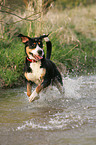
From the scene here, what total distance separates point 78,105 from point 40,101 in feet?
3.12

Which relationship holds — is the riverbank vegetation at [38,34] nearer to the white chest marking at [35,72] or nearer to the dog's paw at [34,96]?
the white chest marking at [35,72]

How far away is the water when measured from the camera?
344 centimetres

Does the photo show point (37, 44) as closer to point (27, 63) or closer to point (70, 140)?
point (27, 63)

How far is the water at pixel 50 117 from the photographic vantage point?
3441 millimetres

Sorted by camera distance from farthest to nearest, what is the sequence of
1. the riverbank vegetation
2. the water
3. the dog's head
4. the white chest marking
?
the riverbank vegetation → the white chest marking → the dog's head → the water

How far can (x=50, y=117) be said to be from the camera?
14.6 ft

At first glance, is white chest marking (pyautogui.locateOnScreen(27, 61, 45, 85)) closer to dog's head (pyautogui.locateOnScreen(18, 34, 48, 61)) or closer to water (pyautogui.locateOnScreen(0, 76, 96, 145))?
dog's head (pyautogui.locateOnScreen(18, 34, 48, 61))

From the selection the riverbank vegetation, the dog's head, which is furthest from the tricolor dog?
the riverbank vegetation

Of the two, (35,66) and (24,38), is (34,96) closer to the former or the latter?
(35,66)

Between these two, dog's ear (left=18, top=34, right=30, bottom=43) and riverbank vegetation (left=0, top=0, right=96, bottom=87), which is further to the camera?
riverbank vegetation (left=0, top=0, right=96, bottom=87)

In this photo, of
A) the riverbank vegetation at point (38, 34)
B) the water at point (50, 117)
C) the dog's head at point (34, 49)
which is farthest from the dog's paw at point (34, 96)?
the riverbank vegetation at point (38, 34)

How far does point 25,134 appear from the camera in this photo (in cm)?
366

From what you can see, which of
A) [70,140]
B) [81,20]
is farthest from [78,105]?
[81,20]

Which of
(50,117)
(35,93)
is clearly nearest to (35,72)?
(35,93)
